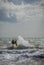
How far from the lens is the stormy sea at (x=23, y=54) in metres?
1.68

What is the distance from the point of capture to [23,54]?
1.70 metres

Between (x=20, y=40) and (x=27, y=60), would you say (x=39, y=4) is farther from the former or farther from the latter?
(x=27, y=60)

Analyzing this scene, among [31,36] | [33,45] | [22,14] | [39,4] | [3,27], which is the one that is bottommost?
[33,45]

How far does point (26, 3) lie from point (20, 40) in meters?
0.46

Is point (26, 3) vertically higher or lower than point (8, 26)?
higher

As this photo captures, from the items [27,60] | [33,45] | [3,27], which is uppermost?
[3,27]

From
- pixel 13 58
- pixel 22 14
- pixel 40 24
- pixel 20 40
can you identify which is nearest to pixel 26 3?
pixel 22 14

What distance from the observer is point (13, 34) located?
174 cm

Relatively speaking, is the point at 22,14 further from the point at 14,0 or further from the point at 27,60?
the point at 27,60

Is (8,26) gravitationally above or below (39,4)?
below

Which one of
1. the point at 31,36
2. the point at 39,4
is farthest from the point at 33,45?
the point at 39,4

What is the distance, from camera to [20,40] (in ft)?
5.65

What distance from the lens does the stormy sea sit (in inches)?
66.0

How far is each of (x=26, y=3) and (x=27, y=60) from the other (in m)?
0.69
